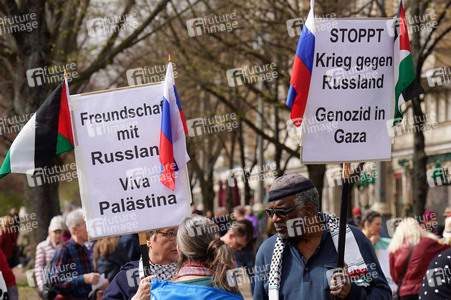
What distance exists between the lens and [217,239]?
14.8 feet

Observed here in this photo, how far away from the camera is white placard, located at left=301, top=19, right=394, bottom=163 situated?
5.16 metres

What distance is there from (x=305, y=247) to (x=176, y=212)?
1.17m

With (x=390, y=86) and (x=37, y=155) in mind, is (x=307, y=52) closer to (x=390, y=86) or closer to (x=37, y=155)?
(x=390, y=86)

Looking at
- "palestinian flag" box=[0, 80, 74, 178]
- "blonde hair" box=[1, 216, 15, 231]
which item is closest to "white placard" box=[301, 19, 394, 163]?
"palestinian flag" box=[0, 80, 74, 178]

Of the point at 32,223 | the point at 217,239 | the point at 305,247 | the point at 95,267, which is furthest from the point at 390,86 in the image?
the point at 32,223

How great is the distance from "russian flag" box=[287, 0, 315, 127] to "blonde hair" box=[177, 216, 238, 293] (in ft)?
3.49
